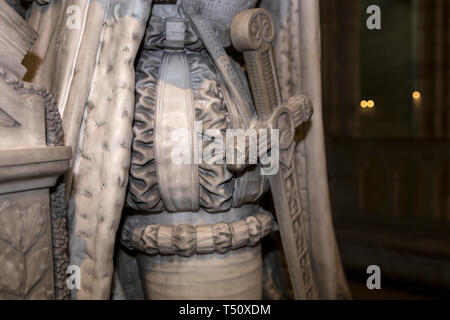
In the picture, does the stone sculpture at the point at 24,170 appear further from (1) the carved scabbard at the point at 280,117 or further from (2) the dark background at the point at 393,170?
(2) the dark background at the point at 393,170

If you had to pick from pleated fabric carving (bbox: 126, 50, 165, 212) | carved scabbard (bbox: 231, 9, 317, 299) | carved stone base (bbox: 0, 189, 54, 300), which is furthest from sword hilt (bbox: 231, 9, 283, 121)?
carved stone base (bbox: 0, 189, 54, 300)

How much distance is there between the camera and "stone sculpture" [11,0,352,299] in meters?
0.98

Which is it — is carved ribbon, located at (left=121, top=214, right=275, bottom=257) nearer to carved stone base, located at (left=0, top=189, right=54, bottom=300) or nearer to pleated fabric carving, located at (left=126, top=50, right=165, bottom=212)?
pleated fabric carving, located at (left=126, top=50, right=165, bottom=212)

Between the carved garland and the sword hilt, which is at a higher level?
the sword hilt

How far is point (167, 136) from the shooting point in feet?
3.36

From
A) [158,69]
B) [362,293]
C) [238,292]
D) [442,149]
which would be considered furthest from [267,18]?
[442,149]

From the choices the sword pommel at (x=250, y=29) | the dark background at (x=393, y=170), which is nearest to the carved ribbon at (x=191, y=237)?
Result: the sword pommel at (x=250, y=29)

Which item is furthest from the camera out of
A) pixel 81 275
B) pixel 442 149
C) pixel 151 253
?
pixel 442 149

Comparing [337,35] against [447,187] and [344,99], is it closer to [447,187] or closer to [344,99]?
[344,99]

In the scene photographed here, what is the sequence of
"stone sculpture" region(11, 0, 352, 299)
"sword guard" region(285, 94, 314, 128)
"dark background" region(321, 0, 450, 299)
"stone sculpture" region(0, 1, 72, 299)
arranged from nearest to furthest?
1. "stone sculpture" region(0, 1, 72, 299)
2. "stone sculpture" region(11, 0, 352, 299)
3. "sword guard" region(285, 94, 314, 128)
4. "dark background" region(321, 0, 450, 299)

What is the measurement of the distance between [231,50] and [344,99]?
7.32ft

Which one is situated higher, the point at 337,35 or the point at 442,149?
the point at 337,35

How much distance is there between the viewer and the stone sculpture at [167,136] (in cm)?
98

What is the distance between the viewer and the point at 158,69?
1.09 metres
